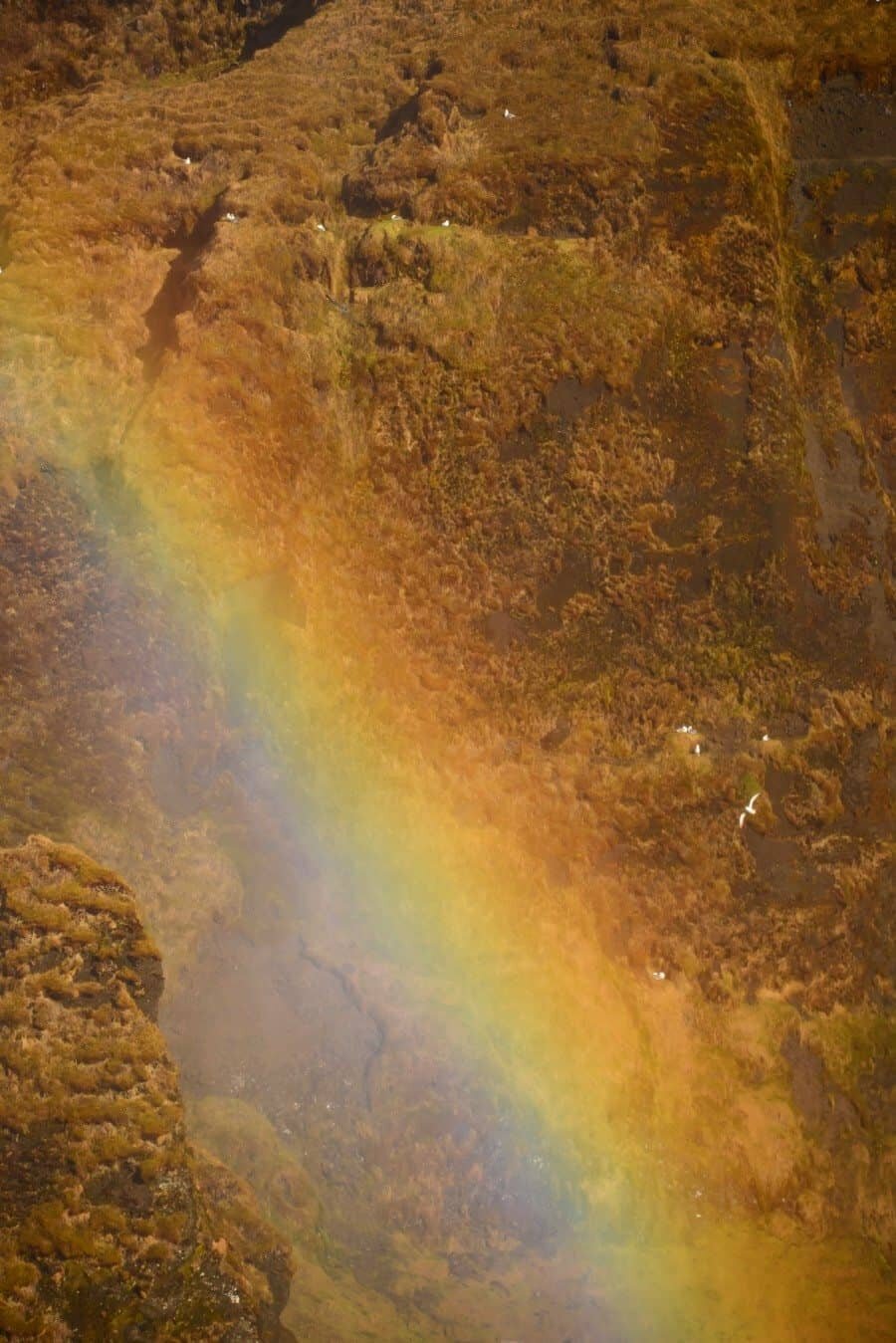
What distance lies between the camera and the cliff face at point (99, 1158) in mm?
6336

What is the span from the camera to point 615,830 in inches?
325

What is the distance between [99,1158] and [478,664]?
460cm

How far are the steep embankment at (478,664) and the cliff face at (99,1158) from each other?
21.2 inches

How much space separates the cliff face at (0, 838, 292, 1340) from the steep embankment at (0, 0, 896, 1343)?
0.54m

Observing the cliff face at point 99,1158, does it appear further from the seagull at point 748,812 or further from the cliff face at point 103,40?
the cliff face at point 103,40

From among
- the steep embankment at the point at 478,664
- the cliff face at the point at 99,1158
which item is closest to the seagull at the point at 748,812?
the steep embankment at the point at 478,664

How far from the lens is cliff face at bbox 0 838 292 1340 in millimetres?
6336

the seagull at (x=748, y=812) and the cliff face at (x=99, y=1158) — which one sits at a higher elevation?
the seagull at (x=748, y=812)

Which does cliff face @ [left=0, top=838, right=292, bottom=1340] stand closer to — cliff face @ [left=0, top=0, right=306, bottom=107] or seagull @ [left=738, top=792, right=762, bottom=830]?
seagull @ [left=738, top=792, right=762, bottom=830]

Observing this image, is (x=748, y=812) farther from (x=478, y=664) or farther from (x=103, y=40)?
(x=103, y=40)

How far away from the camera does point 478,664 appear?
8492 millimetres

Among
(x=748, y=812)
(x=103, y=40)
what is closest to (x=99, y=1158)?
(x=748, y=812)

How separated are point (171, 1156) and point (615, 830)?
4.12m

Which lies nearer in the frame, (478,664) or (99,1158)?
(99,1158)
